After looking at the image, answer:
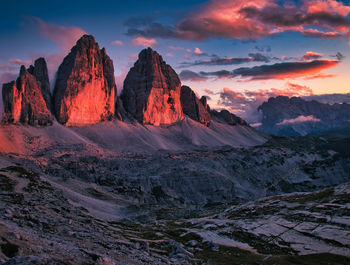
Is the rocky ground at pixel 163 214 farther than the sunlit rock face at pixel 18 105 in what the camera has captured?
No

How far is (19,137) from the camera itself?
566 ft

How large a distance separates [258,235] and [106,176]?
82957 millimetres

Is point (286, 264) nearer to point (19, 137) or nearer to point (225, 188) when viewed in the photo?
point (225, 188)

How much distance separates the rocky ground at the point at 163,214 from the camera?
98.7 ft

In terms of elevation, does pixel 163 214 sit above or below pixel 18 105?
below

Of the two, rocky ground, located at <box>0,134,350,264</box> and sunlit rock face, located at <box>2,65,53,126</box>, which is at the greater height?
sunlit rock face, located at <box>2,65,53,126</box>

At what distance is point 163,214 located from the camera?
8862 cm

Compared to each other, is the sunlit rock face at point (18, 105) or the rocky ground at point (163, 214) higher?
the sunlit rock face at point (18, 105)

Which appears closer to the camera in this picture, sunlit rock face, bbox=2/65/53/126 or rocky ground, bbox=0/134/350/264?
rocky ground, bbox=0/134/350/264

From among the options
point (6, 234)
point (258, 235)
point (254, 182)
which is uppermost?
point (6, 234)

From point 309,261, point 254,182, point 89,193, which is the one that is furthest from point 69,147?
point 309,261

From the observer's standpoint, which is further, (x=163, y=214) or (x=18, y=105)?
(x=18, y=105)

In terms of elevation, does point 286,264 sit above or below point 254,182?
above

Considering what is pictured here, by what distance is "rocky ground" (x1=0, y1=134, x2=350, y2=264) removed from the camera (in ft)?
98.7
